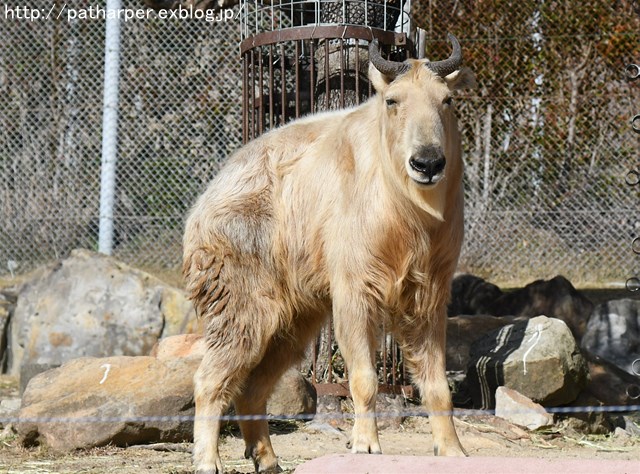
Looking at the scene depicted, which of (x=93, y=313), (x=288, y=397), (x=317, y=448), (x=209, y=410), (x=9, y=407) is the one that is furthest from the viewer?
(x=93, y=313)

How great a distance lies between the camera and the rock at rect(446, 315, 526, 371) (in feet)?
26.2

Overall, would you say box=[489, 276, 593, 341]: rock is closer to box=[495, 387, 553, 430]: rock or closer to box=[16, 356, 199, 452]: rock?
box=[495, 387, 553, 430]: rock

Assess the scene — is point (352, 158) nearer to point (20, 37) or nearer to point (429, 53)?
point (429, 53)

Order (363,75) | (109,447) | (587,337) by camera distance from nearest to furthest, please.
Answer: (109,447) → (363,75) → (587,337)

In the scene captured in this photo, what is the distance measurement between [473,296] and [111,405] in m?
4.70

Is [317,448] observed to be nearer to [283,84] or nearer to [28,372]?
[283,84]

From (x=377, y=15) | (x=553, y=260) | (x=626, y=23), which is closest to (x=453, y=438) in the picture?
(x=377, y=15)

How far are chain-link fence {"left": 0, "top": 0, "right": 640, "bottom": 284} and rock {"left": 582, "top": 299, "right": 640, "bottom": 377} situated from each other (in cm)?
141

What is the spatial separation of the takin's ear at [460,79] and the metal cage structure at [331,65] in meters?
1.67

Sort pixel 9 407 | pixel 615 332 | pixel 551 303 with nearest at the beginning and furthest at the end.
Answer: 1. pixel 9 407
2. pixel 615 332
3. pixel 551 303

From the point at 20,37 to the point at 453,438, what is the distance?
7366 mm

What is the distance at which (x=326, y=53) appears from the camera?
21.9 ft

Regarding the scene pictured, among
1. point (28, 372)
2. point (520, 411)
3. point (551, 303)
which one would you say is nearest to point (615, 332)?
point (551, 303)

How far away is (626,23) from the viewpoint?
1046cm
